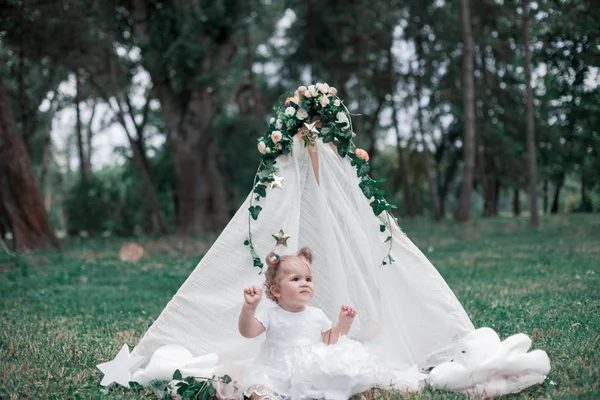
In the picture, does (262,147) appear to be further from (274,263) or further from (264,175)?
(274,263)

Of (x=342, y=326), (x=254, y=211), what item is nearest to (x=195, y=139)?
(x=254, y=211)

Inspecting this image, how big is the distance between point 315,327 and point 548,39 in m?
10.8

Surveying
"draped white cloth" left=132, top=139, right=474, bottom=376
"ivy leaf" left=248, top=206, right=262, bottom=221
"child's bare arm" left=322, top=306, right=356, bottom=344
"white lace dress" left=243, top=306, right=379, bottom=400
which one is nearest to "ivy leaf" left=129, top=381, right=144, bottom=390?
"draped white cloth" left=132, top=139, right=474, bottom=376

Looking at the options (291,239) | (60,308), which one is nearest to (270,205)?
(291,239)

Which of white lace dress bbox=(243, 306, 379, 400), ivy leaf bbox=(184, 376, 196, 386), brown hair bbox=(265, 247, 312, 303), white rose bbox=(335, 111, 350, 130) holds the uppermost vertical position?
white rose bbox=(335, 111, 350, 130)

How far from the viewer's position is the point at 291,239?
14.2 feet

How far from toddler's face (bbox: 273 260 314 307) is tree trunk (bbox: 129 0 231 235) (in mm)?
12710

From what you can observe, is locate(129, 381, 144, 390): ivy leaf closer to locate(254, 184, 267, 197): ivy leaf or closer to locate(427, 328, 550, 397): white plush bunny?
locate(254, 184, 267, 197): ivy leaf

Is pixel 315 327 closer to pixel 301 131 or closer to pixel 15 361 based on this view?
pixel 301 131

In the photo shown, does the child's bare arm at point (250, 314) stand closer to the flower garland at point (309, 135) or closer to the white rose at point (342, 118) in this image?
the flower garland at point (309, 135)

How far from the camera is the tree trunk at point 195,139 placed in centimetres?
1647

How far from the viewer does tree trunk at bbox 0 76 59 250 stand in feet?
44.1

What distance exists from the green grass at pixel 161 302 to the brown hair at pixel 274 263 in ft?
3.07

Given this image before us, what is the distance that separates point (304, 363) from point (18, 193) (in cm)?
1192
